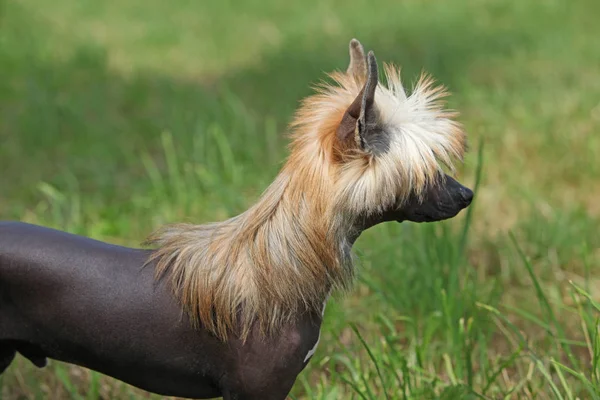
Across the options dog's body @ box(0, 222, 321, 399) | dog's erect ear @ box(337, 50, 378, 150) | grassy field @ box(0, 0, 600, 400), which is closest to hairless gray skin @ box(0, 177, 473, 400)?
dog's body @ box(0, 222, 321, 399)

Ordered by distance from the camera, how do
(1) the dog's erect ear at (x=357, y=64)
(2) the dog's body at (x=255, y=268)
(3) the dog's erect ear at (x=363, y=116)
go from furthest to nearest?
1. (1) the dog's erect ear at (x=357, y=64)
2. (2) the dog's body at (x=255, y=268)
3. (3) the dog's erect ear at (x=363, y=116)

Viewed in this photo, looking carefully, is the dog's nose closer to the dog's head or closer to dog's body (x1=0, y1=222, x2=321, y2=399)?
the dog's head

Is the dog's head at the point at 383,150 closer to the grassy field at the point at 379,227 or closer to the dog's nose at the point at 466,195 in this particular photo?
the dog's nose at the point at 466,195

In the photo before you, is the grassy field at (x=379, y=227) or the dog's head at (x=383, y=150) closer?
the dog's head at (x=383, y=150)

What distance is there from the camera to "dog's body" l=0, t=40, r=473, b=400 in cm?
189

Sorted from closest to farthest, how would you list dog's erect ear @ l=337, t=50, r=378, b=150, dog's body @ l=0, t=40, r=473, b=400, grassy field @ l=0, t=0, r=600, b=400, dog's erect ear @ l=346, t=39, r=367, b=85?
dog's erect ear @ l=337, t=50, r=378, b=150 → dog's body @ l=0, t=40, r=473, b=400 → dog's erect ear @ l=346, t=39, r=367, b=85 → grassy field @ l=0, t=0, r=600, b=400

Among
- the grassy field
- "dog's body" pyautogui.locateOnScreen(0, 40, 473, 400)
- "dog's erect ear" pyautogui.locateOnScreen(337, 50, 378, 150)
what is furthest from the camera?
the grassy field

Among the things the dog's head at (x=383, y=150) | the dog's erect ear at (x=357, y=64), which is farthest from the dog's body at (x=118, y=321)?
the dog's erect ear at (x=357, y=64)

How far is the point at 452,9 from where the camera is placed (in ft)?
25.2

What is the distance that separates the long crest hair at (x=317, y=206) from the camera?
187cm

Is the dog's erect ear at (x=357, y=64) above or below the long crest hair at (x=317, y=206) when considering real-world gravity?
above

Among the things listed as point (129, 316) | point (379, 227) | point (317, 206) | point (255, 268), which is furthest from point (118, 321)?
point (379, 227)

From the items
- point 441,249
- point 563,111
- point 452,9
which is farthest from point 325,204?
point 452,9

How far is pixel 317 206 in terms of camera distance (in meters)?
1.89
